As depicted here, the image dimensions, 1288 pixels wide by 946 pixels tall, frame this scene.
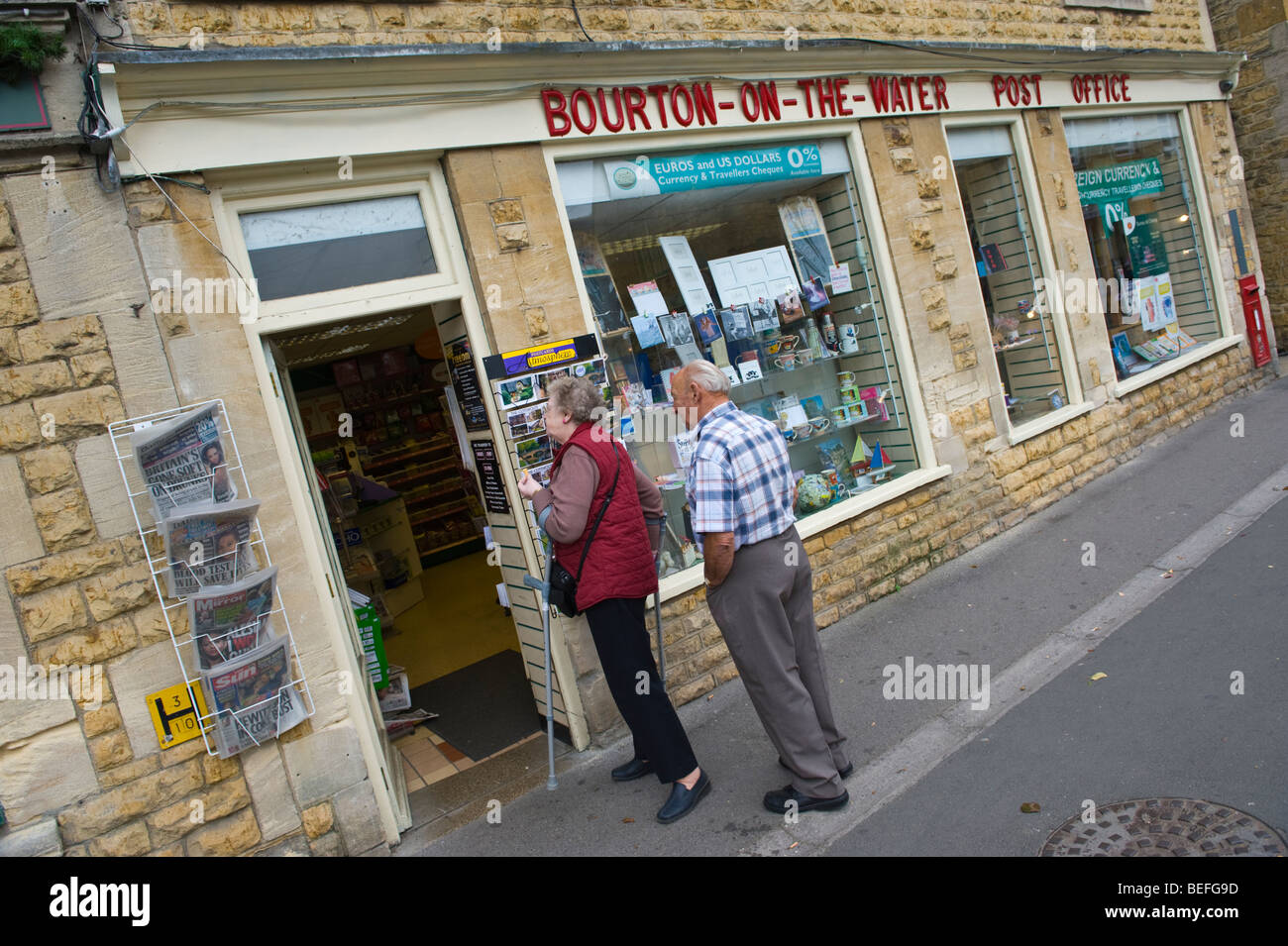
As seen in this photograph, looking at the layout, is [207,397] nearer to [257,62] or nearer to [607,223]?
[257,62]

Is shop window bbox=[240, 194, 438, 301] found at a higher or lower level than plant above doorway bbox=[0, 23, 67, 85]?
lower

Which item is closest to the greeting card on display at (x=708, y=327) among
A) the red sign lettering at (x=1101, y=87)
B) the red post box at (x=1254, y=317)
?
the red sign lettering at (x=1101, y=87)

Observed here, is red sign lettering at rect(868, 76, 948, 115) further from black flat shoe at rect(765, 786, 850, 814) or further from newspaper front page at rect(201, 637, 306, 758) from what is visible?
newspaper front page at rect(201, 637, 306, 758)

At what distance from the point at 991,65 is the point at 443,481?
7.40 metres

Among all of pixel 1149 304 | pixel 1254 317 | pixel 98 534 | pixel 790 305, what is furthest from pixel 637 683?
pixel 1254 317

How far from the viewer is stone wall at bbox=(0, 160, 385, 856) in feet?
11.9

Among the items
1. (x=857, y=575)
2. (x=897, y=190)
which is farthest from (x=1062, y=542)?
(x=897, y=190)

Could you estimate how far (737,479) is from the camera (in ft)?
11.9

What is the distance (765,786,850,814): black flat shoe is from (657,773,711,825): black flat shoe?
345 millimetres

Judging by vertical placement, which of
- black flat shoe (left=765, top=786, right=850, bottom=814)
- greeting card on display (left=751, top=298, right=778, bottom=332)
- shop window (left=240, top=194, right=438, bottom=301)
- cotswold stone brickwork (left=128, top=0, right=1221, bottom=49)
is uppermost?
cotswold stone brickwork (left=128, top=0, right=1221, bottom=49)

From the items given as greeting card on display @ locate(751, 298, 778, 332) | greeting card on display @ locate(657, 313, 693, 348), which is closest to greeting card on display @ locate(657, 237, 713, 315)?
greeting card on display @ locate(657, 313, 693, 348)

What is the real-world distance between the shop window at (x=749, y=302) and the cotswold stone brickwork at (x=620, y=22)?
31.8 inches

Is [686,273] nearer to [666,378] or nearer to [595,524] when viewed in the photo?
[666,378]

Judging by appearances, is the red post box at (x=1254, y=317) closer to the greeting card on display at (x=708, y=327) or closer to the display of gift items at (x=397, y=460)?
the greeting card on display at (x=708, y=327)
